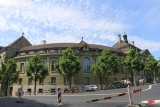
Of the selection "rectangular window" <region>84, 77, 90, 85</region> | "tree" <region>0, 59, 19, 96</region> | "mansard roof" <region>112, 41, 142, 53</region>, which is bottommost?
"rectangular window" <region>84, 77, 90, 85</region>

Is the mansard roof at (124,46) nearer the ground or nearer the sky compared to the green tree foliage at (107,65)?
nearer the sky

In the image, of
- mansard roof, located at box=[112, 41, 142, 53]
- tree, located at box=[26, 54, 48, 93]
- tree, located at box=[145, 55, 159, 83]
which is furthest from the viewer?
mansard roof, located at box=[112, 41, 142, 53]

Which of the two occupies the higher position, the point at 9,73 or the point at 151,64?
the point at 151,64

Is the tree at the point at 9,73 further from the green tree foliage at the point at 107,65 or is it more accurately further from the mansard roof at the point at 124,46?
the mansard roof at the point at 124,46

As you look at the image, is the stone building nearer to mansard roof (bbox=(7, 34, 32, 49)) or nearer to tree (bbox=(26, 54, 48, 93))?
mansard roof (bbox=(7, 34, 32, 49))

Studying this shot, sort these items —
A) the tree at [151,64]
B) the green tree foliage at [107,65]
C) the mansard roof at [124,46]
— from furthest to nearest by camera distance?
the mansard roof at [124,46] < the tree at [151,64] < the green tree foliage at [107,65]

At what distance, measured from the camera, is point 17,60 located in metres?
68.1

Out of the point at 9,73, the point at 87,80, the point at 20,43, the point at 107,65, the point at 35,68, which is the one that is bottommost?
the point at 87,80

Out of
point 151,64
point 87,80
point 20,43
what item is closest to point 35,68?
point 87,80

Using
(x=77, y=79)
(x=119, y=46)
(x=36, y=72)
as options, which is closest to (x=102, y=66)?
(x=77, y=79)

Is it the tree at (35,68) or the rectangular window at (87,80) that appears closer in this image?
the tree at (35,68)

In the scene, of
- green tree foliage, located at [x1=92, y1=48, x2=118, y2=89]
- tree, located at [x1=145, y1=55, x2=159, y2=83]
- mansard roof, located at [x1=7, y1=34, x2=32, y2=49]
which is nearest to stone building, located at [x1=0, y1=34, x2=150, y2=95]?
mansard roof, located at [x1=7, y1=34, x2=32, y2=49]

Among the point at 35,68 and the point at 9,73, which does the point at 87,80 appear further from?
the point at 9,73

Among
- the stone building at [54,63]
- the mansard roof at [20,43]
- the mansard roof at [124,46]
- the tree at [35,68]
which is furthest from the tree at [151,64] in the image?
the mansard roof at [20,43]
